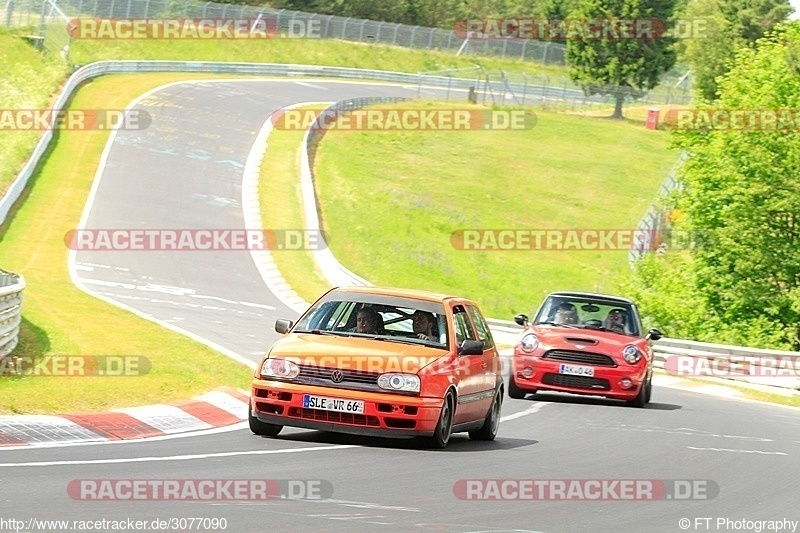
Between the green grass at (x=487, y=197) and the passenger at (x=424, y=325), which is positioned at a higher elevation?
the passenger at (x=424, y=325)

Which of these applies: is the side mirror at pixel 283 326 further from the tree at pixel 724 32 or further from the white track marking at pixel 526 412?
the tree at pixel 724 32

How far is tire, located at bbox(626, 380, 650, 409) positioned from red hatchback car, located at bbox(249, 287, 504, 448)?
642 centimetres

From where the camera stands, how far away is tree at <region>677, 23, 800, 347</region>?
3997cm

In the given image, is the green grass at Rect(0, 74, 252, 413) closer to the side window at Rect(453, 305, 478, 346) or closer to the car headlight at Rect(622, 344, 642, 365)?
the side window at Rect(453, 305, 478, 346)

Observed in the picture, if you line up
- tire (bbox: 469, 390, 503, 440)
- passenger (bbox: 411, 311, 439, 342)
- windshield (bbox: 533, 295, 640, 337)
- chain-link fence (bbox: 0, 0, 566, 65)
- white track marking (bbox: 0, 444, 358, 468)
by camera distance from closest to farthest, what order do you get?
white track marking (bbox: 0, 444, 358, 468) → passenger (bbox: 411, 311, 439, 342) → tire (bbox: 469, 390, 503, 440) → windshield (bbox: 533, 295, 640, 337) → chain-link fence (bbox: 0, 0, 566, 65)

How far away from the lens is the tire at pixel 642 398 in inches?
773

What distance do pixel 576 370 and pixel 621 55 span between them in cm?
7121

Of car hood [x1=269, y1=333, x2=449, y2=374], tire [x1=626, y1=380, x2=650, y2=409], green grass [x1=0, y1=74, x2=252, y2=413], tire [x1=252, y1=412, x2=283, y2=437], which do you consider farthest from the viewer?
tire [x1=626, y1=380, x2=650, y2=409]

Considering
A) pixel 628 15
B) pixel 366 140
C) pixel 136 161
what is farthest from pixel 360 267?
pixel 628 15

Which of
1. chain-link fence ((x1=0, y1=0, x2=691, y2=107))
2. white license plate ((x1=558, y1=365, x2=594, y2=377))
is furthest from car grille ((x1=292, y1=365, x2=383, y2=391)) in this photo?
chain-link fence ((x1=0, y1=0, x2=691, y2=107))

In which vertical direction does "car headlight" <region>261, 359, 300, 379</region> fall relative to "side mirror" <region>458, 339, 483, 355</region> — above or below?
below

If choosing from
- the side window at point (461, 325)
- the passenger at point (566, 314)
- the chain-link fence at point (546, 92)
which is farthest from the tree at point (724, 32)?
the side window at point (461, 325)

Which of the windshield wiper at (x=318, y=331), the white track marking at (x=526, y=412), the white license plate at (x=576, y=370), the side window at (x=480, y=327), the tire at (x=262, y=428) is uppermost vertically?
the windshield wiper at (x=318, y=331)

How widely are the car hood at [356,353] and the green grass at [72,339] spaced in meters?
2.59
